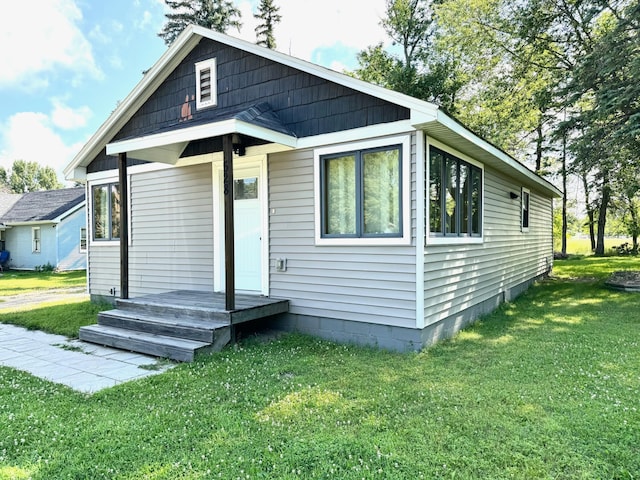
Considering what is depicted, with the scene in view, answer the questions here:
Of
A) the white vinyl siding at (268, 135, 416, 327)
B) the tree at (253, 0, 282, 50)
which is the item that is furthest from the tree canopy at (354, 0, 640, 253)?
the tree at (253, 0, 282, 50)

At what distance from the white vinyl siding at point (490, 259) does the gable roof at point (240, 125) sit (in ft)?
2.58

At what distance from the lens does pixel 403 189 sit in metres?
5.14

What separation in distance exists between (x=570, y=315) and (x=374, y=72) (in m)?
16.3

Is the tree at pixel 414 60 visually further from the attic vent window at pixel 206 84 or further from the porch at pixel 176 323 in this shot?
the porch at pixel 176 323

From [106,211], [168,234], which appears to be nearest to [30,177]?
[106,211]

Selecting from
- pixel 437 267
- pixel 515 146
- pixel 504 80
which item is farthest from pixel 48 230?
pixel 515 146

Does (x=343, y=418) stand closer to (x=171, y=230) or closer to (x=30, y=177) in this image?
(x=171, y=230)

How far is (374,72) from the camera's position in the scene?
20516 millimetres

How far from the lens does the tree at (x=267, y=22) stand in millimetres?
24514

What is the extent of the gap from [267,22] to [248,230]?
879 inches

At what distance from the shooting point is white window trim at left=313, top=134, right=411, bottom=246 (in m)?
5.11

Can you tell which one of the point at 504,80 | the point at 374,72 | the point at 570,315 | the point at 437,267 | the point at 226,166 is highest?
the point at 374,72

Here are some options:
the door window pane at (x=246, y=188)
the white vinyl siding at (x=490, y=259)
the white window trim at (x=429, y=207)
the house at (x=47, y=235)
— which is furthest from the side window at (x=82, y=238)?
the white window trim at (x=429, y=207)

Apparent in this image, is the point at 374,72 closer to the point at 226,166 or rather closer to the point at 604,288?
the point at 604,288
